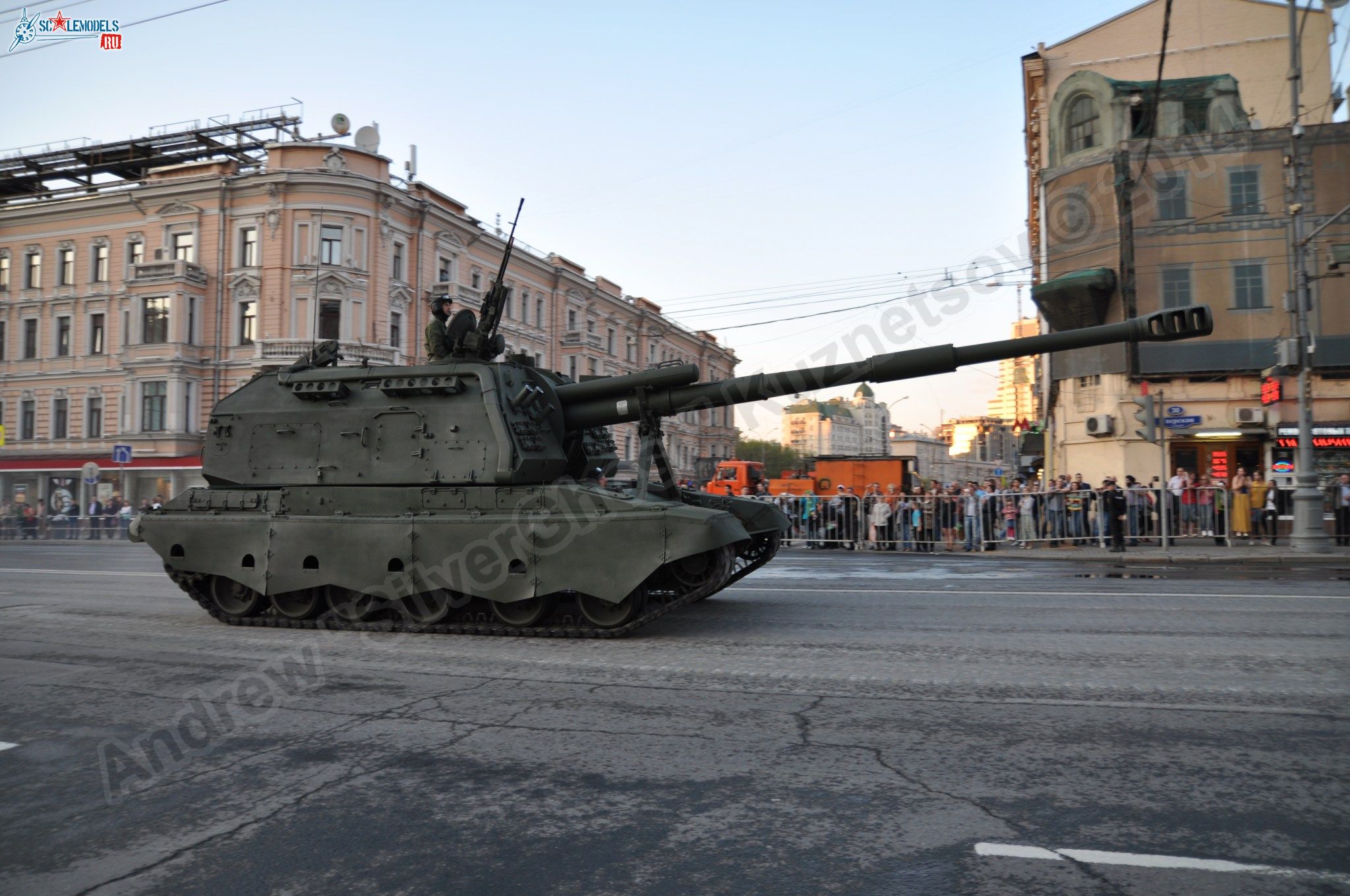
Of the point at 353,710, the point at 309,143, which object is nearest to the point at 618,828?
the point at 353,710

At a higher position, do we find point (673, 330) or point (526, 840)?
point (673, 330)

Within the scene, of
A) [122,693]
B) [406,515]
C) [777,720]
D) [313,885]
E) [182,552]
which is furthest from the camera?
[182,552]

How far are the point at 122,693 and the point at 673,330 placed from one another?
61517 millimetres

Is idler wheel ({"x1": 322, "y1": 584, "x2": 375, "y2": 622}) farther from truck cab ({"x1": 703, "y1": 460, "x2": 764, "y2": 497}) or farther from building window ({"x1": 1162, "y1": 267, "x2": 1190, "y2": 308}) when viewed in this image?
building window ({"x1": 1162, "y1": 267, "x2": 1190, "y2": 308})

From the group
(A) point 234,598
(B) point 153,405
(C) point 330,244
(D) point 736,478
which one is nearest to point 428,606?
(A) point 234,598

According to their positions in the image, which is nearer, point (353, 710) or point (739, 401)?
point (353, 710)

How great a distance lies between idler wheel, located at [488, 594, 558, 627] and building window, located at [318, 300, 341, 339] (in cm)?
3145

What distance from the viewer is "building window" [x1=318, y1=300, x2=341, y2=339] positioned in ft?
123

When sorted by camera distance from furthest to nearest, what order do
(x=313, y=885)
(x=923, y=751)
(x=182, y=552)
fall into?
1. (x=182, y=552)
2. (x=923, y=751)
3. (x=313, y=885)

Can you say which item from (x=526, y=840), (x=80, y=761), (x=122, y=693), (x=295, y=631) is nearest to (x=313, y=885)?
(x=526, y=840)

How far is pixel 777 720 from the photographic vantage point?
5.23 meters

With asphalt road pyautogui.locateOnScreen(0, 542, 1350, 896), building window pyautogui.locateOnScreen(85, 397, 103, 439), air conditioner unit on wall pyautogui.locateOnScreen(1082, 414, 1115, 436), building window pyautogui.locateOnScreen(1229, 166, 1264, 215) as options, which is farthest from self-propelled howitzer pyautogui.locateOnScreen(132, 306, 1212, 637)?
building window pyautogui.locateOnScreen(85, 397, 103, 439)

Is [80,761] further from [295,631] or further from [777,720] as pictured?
[295,631]

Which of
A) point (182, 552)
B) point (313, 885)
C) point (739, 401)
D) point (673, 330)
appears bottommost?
point (313, 885)
